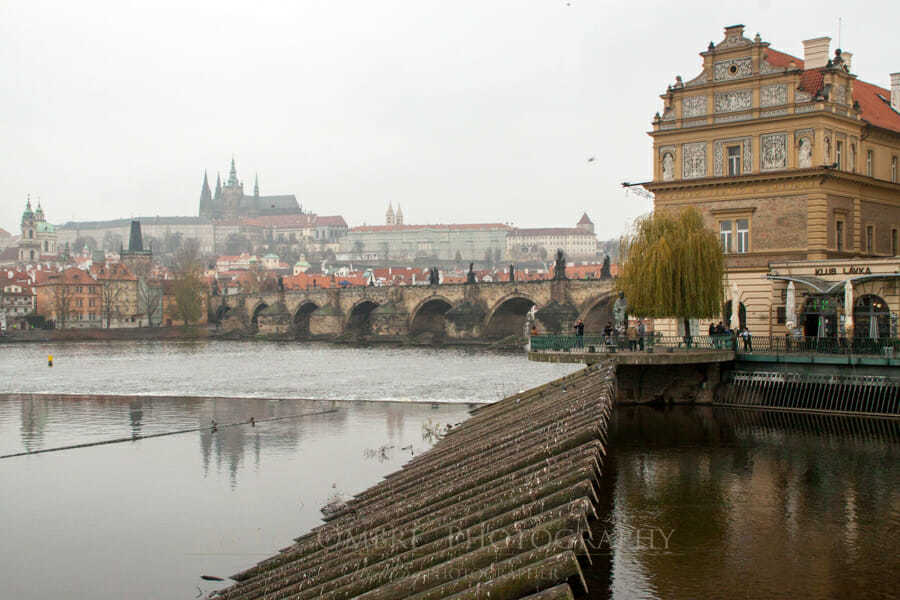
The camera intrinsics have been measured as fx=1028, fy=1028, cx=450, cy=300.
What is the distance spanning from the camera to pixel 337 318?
372 feet

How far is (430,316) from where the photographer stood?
107312mm

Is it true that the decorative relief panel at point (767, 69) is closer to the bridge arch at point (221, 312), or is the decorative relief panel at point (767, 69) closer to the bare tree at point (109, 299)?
the bridge arch at point (221, 312)

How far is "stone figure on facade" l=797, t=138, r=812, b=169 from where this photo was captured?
103 feet

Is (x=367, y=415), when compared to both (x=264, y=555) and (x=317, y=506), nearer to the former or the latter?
(x=317, y=506)

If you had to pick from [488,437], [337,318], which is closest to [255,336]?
[337,318]

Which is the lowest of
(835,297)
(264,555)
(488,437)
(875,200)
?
(264,555)

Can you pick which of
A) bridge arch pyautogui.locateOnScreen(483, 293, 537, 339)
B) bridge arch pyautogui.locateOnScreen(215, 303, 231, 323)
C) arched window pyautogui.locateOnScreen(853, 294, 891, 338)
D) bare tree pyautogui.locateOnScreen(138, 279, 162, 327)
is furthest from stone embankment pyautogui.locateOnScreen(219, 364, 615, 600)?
bare tree pyautogui.locateOnScreen(138, 279, 162, 327)

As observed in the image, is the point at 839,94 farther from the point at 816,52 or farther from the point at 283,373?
the point at 283,373

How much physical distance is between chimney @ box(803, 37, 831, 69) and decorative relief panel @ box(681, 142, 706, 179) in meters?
5.01

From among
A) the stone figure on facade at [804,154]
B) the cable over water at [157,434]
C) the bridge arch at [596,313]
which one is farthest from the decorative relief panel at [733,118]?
the bridge arch at [596,313]

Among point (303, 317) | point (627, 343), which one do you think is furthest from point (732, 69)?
point (303, 317)

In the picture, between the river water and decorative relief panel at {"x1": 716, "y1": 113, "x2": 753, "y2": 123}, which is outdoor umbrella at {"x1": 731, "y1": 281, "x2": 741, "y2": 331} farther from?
decorative relief panel at {"x1": 716, "y1": 113, "x2": 753, "y2": 123}

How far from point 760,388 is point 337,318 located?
8647 centimetres

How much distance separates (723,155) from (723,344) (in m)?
6.79
